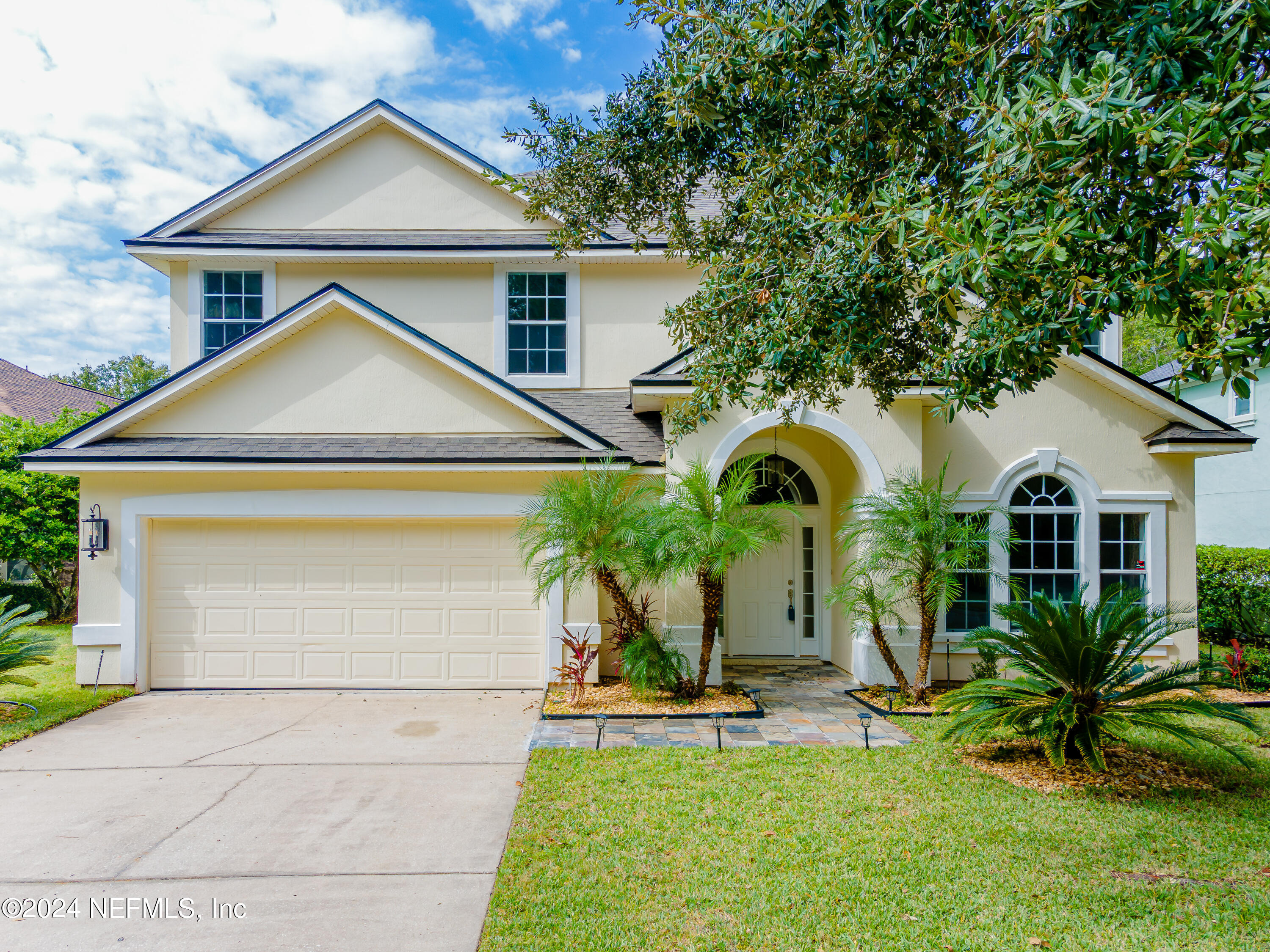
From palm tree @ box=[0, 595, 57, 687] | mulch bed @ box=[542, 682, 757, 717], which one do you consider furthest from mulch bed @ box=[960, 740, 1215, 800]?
palm tree @ box=[0, 595, 57, 687]

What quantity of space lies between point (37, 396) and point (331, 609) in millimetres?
24110

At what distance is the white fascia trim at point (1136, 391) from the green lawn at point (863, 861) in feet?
17.5

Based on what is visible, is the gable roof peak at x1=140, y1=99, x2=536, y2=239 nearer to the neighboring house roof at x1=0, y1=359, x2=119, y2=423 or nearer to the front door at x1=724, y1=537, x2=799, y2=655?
the front door at x1=724, y1=537, x2=799, y2=655

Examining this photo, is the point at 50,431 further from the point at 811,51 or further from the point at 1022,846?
the point at 1022,846

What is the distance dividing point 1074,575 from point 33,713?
13751 millimetres

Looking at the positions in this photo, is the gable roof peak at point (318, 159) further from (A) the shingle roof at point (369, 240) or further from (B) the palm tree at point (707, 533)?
(B) the palm tree at point (707, 533)

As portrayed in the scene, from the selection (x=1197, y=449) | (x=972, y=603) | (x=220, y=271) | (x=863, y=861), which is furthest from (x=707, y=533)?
(x=220, y=271)

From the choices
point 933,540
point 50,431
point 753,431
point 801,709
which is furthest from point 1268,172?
point 50,431

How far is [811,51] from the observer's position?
15.7 ft

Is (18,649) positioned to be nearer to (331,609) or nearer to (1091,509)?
(331,609)

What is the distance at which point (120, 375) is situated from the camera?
56.4 m

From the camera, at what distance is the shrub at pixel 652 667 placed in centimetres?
827

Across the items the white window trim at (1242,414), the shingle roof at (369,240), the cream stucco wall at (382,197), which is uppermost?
the cream stucco wall at (382,197)

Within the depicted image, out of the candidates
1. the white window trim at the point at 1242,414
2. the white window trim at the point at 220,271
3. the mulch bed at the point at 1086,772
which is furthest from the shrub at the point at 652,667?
the white window trim at the point at 1242,414
